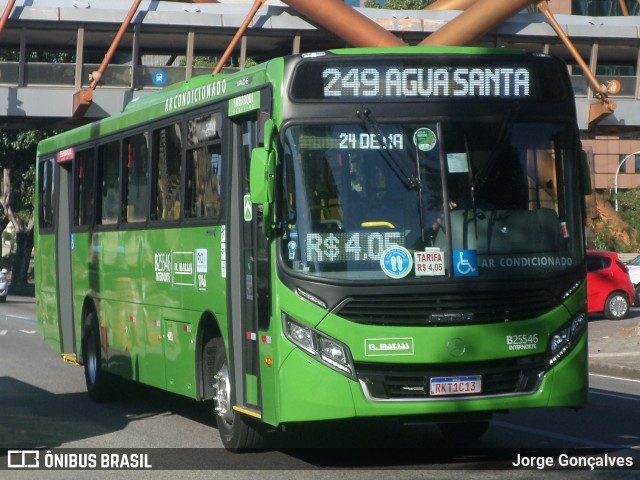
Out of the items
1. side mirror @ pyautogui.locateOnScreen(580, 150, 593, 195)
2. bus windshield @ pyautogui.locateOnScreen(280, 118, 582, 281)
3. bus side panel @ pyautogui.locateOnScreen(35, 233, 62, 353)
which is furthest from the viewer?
bus side panel @ pyautogui.locateOnScreen(35, 233, 62, 353)

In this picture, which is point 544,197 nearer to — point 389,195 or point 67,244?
point 389,195

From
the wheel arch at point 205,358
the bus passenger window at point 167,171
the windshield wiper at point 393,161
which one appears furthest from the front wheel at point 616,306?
the windshield wiper at point 393,161

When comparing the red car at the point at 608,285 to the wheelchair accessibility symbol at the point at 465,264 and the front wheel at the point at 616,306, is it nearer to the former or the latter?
the front wheel at the point at 616,306

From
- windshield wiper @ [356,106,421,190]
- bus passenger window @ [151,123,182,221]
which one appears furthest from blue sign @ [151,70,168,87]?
windshield wiper @ [356,106,421,190]

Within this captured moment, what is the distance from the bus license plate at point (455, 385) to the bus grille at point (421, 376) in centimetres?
2

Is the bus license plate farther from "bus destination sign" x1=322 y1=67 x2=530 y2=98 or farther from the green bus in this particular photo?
"bus destination sign" x1=322 y1=67 x2=530 y2=98

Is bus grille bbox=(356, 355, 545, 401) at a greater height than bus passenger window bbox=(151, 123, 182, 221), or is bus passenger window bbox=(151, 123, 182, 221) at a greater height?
bus passenger window bbox=(151, 123, 182, 221)

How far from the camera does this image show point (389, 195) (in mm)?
8984

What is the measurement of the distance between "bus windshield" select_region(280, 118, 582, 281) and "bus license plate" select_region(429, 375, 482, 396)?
2.43 ft

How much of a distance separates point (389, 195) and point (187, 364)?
3.24m

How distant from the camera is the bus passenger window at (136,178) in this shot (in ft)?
41.7

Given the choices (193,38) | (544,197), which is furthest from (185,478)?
(193,38)

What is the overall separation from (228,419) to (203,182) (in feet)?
6.97

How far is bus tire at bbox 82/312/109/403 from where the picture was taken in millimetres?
14594
